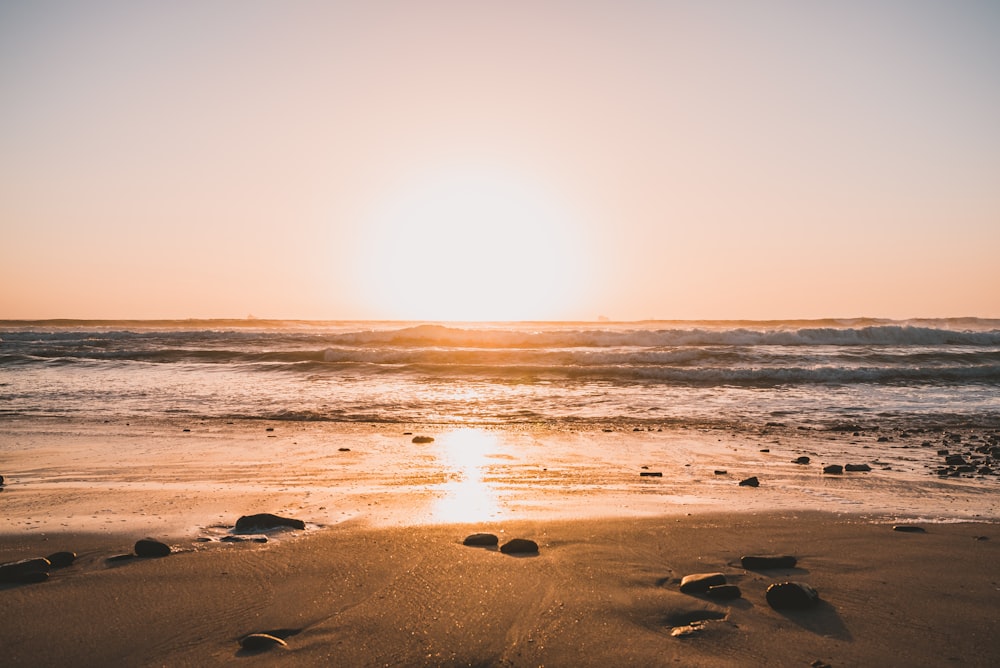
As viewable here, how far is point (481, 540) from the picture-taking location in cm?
502

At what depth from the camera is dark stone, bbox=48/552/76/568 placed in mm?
4504

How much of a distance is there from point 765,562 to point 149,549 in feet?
13.6

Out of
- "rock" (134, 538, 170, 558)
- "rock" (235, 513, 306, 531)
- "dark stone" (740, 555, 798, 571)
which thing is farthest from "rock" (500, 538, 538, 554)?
"rock" (134, 538, 170, 558)

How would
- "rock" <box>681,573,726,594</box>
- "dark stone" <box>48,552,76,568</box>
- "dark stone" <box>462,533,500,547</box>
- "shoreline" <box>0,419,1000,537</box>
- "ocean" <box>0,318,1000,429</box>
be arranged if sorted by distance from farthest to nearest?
1. "ocean" <box>0,318,1000,429</box>
2. "shoreline" <box>0,419,1000,537</box>
3. "dark stone" <box>462,533,500,547</box>
4. "dark stone" <box>48,552,76,568</box>
5. "rock" <box>681,573,726,594</box>

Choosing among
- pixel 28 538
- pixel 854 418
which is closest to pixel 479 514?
pixel 28 538

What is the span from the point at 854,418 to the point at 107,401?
51.5 feet

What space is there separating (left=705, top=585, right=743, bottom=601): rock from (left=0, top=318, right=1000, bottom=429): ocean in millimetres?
8493

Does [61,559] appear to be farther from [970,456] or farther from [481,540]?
[970,456]

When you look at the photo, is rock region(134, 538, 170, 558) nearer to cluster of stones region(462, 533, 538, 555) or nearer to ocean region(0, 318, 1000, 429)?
cluster of stones region(462, 533, 538, 555)

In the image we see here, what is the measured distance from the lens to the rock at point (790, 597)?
384 cm

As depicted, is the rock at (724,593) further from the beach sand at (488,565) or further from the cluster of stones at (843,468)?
the cluster of stones at (843,468)

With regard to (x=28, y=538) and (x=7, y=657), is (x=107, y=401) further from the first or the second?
(x=7, y=657)

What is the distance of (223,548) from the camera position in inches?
195

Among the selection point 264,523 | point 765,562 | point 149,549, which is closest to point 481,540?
point 264,523
